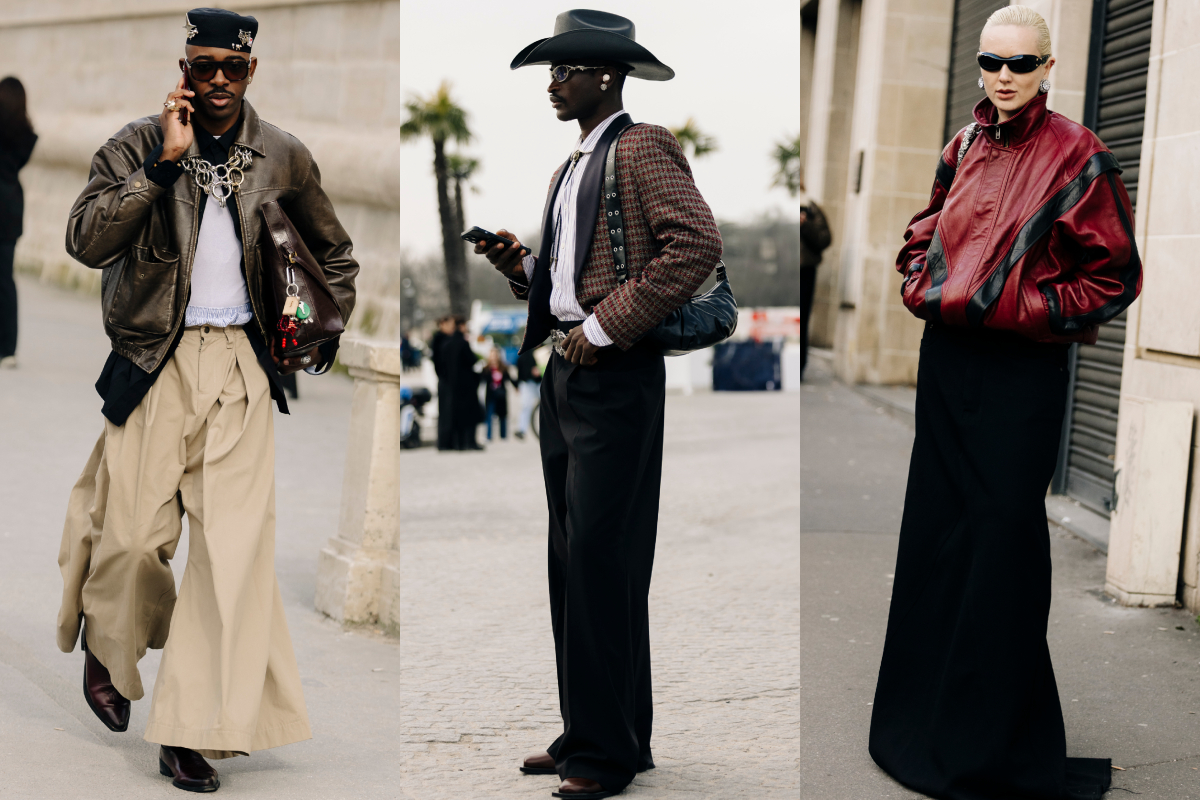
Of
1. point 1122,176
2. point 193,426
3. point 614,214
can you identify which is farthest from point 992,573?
point 1122,176

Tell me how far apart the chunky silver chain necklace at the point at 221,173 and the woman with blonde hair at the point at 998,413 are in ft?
6.43

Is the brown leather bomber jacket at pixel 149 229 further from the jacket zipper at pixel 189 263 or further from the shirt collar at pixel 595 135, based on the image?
the shirt collar at pixel 595 135

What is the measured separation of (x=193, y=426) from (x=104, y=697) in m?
0.87

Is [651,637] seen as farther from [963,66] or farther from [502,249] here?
[963,66]

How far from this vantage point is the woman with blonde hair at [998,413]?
11.9ft

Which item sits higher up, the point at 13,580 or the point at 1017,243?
the point at 1017,243

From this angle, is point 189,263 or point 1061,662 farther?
point 1061,662

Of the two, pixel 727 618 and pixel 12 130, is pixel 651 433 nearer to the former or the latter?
pixel 727 618

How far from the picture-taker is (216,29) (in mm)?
3812

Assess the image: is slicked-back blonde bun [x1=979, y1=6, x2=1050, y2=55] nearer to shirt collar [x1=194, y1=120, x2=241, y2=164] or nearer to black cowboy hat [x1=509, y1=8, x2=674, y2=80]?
black cowboy hat [x1=509, y1=8, x2=674, y2=80]

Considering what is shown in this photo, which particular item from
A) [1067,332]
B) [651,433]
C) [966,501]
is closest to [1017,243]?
[1067,332]

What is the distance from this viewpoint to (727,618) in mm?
6168

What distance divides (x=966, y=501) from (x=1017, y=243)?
0.74m

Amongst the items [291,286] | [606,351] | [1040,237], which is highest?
[1040,237]
